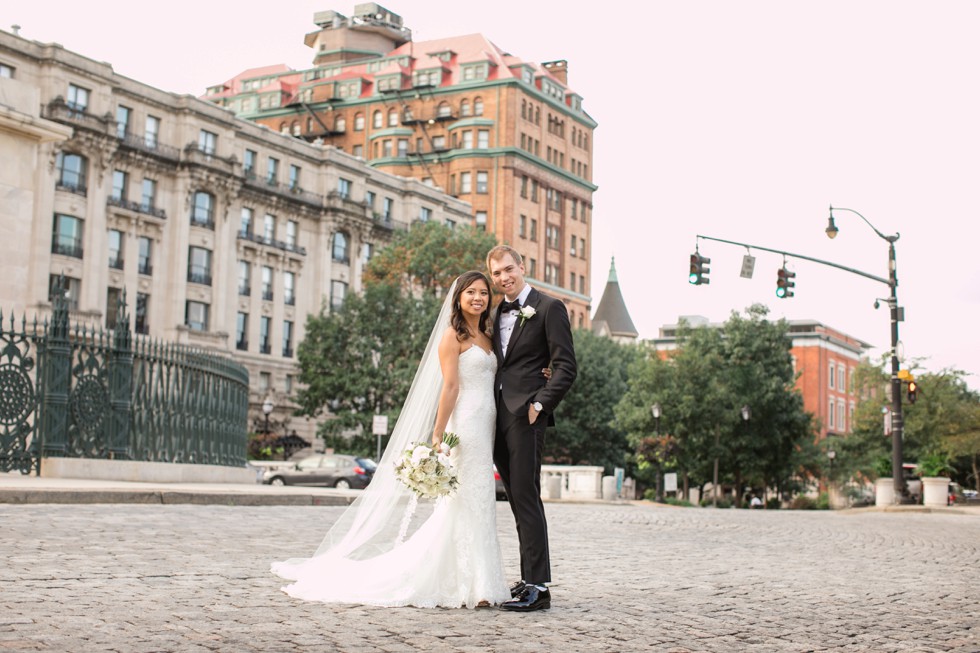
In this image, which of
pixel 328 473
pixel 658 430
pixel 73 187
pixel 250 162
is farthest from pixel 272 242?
pixel 328 473

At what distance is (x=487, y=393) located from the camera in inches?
265

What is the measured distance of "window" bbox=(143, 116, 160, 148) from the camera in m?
61.6

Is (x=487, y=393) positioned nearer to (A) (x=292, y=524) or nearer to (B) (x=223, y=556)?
(B) (x=223, y=556)

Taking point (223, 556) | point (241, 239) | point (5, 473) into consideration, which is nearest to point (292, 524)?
point (223, 556)

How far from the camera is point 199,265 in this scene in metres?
64.9

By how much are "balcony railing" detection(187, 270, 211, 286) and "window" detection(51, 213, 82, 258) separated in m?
7.38

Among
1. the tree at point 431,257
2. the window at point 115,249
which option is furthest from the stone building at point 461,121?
the tree at point 431,257

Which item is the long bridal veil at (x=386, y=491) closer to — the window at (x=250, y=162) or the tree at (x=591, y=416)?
the tree at (x=591, y=416)

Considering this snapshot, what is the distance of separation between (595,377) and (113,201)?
26742 mm

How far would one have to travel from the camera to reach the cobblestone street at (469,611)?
17.4ft

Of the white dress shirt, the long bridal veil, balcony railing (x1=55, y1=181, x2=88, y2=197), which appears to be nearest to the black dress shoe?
the long bridal veil

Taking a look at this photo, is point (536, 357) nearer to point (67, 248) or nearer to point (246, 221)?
point (67, 248)

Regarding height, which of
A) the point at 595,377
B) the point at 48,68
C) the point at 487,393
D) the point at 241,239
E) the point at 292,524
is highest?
the point at 48,68

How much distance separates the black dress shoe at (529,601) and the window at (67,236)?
54.9 meters
